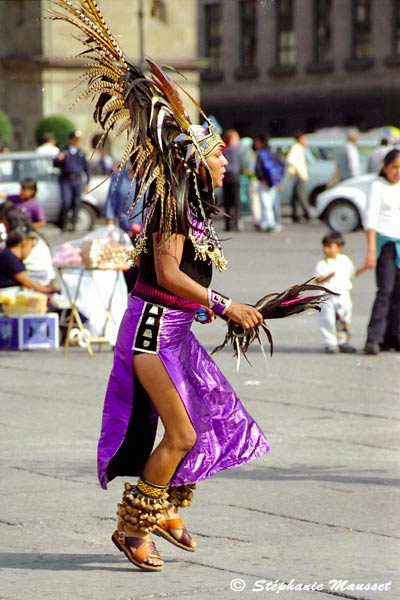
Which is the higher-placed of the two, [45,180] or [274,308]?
[274,308]

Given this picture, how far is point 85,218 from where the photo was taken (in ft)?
94.0

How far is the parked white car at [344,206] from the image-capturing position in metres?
26.2

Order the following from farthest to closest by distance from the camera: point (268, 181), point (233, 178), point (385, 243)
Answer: point (233, 178) < point (268, 181) < point (385, 243)

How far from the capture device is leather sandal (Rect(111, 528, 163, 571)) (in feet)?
18.4

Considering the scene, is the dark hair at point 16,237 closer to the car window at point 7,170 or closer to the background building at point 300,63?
the car window at point 7,170

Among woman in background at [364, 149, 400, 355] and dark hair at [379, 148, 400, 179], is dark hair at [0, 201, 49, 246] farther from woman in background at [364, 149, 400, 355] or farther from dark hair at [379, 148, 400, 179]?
dark hair at [379, 148, 400, 179]

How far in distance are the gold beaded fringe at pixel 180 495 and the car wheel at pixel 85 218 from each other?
22.7 m

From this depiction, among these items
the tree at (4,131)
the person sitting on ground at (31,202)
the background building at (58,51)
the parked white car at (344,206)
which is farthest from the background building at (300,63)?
the person sitting on ground at (31,202)

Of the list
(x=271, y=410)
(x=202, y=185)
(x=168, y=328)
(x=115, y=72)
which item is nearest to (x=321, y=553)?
(x=168, y=328)

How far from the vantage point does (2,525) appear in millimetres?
6352

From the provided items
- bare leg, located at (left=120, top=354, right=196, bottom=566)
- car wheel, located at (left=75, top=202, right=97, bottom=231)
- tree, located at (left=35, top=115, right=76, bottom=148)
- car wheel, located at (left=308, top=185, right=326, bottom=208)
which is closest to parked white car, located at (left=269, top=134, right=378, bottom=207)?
car wheel, located at (left=308, top=185, right=326, bottom=208)

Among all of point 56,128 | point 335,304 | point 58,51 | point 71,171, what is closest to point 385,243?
point 335,304

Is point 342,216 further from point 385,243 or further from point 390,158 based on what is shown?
point 390,158
